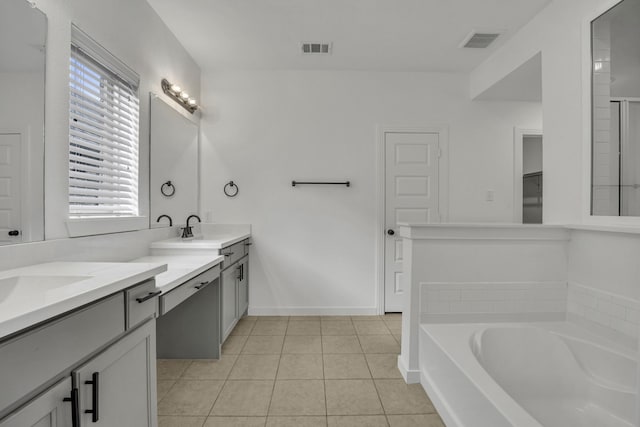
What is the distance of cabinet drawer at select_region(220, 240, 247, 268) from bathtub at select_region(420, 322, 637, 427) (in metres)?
1.54

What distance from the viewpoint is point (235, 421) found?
170cm

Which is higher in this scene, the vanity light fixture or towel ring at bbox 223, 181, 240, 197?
the vanity light fixture

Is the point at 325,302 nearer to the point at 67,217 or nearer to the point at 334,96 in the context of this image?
the point at 334,96

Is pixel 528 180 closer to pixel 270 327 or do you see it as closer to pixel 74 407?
pixel 270 327

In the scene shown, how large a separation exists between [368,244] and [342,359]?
1.30 metres

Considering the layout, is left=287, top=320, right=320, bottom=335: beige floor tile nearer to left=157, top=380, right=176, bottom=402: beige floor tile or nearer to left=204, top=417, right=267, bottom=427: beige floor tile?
left=157, top=380, right=176, bottom=402: beige floor tile

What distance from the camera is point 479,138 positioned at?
3.45 metres

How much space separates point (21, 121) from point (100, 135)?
561 mm

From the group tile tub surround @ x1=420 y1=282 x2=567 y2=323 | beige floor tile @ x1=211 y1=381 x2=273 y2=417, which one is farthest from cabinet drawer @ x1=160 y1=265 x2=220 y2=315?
tile tub surround @ x1=420 y1=282 x2=567 y2=323

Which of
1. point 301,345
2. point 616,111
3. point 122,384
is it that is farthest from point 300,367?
point 616,111

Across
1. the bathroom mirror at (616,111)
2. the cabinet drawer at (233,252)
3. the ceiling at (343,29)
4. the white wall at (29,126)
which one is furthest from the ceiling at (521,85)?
the white wall at (29,126)

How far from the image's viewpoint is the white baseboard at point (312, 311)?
3.37m

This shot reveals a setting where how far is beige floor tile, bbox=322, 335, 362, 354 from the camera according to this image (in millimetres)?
2553

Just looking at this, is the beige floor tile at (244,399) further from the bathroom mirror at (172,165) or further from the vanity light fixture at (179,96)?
the vanity light fixture at (179,96)
